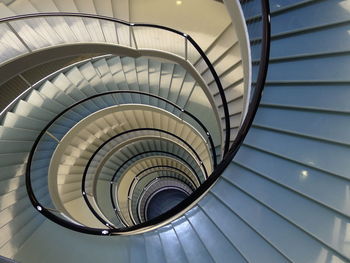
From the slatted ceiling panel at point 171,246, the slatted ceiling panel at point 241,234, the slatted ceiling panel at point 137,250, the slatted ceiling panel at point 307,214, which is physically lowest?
the slatted ceiling panel at point 137,250

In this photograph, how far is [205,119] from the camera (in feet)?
24.5

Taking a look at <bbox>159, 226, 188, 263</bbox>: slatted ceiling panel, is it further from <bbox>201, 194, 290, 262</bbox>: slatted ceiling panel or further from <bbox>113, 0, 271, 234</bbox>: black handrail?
<bbox>201, 194, 290, 262</bbox>: slatted ceiling panel

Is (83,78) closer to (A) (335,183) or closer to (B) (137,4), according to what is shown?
(B) (137,4)

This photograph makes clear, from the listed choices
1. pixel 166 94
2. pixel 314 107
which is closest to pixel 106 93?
pixel 166 94

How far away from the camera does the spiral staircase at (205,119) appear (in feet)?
9.65

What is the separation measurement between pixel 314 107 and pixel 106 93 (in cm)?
536

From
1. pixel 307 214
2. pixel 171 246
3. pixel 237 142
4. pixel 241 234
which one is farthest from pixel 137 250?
pixel 307 214

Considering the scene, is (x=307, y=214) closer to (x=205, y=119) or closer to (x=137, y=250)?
(x=137, y=250)

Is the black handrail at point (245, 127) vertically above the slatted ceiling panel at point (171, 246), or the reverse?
the black handrail at point (245, 127)

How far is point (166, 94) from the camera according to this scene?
7.43 meters

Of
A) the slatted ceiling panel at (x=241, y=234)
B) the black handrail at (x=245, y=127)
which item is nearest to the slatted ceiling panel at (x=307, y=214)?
the slatted ceiling panel at (x=241, y=234)

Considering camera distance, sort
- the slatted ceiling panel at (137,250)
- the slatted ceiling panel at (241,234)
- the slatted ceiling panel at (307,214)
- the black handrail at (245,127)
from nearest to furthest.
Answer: the slatted ceiling panel at (307,214) < the slatted ceiling panel at (241,234) < the black handrail at (245,127) < the slatted ceiling panel at (137,250)

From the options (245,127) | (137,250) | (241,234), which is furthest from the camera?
(137,250)

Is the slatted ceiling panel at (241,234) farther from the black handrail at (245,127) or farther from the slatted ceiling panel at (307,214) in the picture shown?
the slatted ceiling panel at (307,214)
